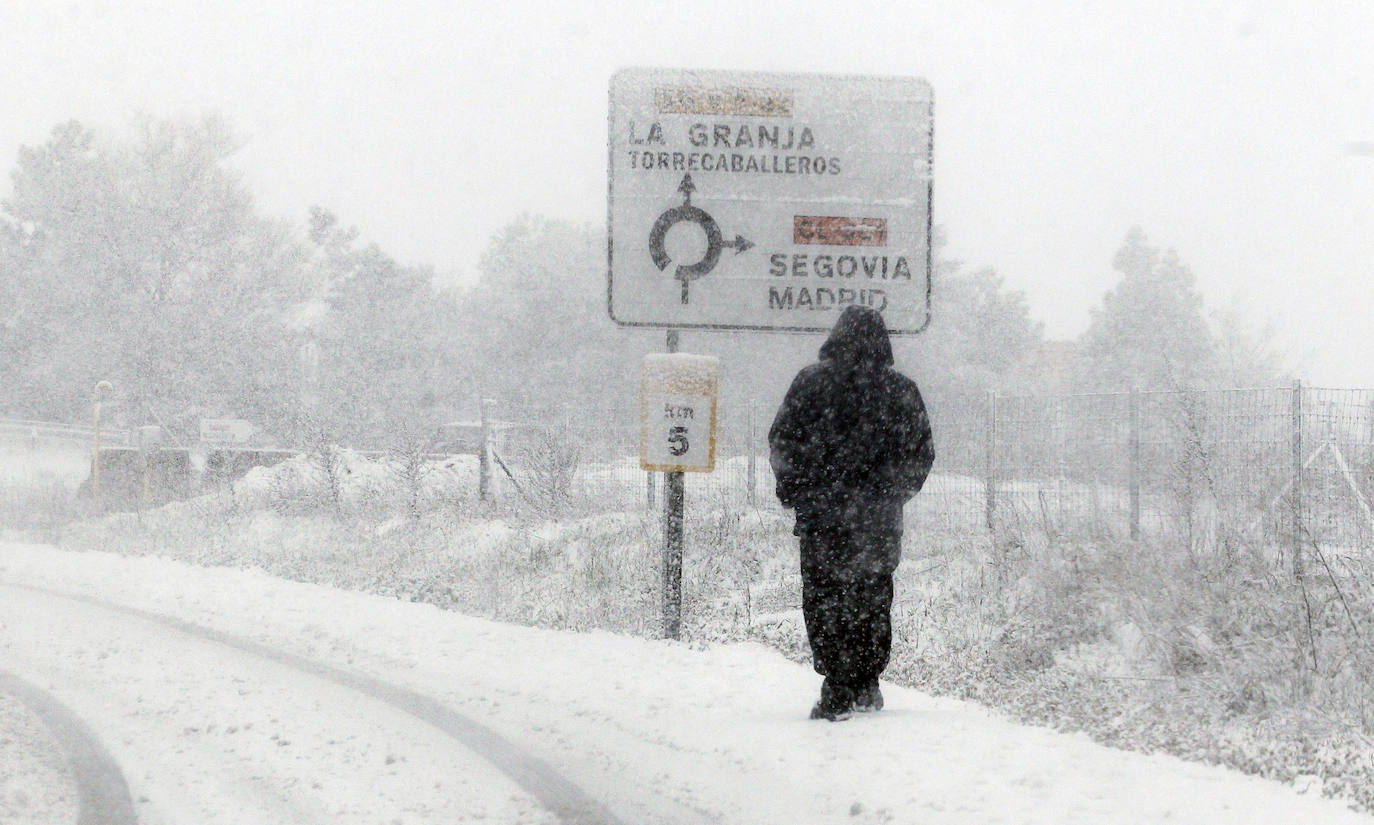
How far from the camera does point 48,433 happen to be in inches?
1438

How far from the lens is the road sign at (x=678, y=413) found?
827 cm

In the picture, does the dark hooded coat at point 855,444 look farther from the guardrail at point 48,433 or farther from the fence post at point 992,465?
the guardrail at point 48,433

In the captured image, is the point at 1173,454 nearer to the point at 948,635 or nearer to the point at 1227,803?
the point at 948,635

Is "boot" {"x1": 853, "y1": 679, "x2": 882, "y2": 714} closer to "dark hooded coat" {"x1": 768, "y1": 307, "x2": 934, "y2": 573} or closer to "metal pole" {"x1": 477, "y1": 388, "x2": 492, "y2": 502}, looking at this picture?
"dark hooded coat" {"x1": 768, "y1": 307, "x2": 934, "y2": 573}

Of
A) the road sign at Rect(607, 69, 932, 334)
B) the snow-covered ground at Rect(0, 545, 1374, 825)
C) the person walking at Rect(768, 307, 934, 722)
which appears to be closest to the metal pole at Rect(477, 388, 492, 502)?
the snow-covered ground at Rect(0, 545, 1374, 825)

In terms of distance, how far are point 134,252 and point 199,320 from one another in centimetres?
327

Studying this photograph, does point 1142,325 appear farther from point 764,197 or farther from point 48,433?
point 764,197

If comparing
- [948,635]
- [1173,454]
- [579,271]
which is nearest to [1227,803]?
[948,635]

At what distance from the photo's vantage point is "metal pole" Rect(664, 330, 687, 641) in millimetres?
8391

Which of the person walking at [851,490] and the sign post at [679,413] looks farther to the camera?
the sign post at [679,413]

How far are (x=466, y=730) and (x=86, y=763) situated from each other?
1650 mm

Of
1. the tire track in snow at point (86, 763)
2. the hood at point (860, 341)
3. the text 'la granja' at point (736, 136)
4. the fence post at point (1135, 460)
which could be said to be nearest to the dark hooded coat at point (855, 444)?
the hood at point (860, 341)

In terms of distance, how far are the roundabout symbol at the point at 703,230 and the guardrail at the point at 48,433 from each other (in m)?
30.8

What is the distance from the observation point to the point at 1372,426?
898 centimetres
